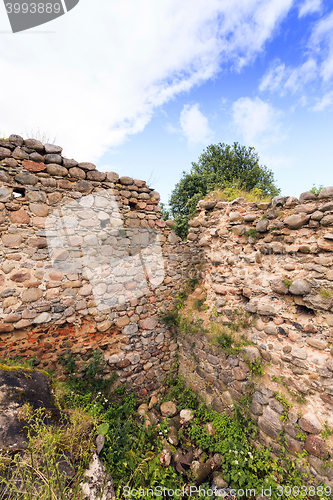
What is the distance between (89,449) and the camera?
7.13 ft

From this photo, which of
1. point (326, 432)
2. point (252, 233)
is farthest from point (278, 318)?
point (252, 233)

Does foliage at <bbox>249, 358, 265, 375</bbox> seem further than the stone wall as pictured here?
Yes

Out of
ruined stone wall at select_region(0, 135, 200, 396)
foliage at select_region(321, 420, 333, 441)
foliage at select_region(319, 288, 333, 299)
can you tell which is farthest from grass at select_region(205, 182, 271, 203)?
foliage at select_region(321, 420, 333, 441)

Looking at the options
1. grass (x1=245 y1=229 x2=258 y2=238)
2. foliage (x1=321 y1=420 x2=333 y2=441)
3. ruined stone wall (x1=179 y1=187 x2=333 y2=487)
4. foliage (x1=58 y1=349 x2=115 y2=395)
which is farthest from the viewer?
grass (x1=245 y1=229 x2=258 y2=238)

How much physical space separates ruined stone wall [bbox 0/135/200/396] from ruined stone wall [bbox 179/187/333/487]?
1308mm

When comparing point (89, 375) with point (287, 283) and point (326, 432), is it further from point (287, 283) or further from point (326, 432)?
point (287, 283)

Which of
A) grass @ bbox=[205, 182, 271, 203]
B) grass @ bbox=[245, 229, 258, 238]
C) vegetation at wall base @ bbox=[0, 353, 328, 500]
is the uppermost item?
grass @ bbox=[205, 182, 271, 203]

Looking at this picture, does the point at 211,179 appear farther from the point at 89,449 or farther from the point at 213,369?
the point at 89,449

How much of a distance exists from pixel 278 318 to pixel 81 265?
3.69 metres

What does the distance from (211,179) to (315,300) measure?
31.5 ft

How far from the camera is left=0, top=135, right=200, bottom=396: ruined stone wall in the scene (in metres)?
3.35

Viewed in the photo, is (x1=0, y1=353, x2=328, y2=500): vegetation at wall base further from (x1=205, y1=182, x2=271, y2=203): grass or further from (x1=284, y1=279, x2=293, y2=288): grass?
(x1=205, y1=182, x2=271, y2=203): grass

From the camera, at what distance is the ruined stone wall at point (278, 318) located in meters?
2.84

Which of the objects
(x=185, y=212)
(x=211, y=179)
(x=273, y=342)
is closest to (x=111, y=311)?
(x=273, y=342)
